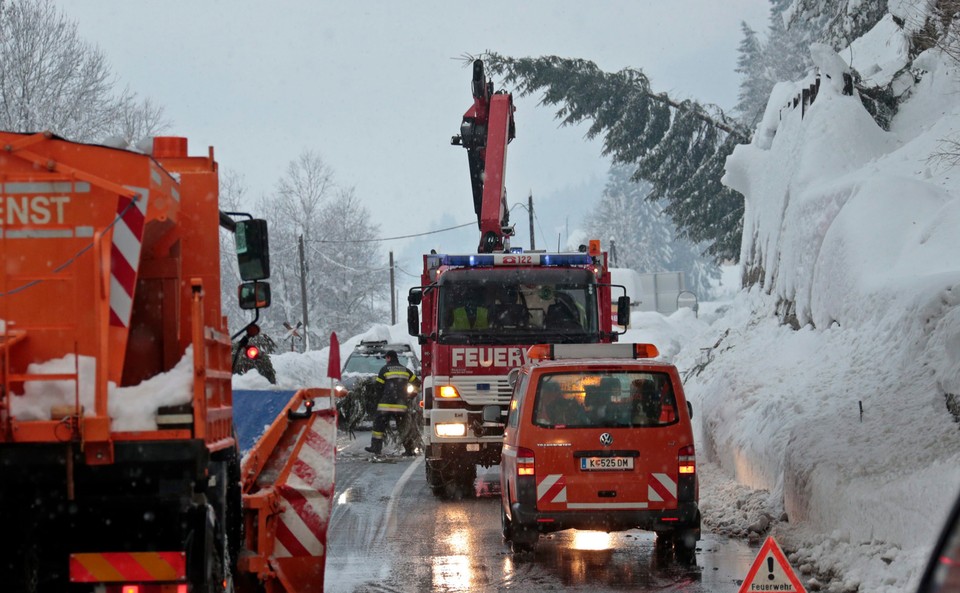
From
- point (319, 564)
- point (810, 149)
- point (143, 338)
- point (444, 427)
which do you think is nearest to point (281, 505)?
point (319, 564)

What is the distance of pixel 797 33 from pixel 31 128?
57.6 m

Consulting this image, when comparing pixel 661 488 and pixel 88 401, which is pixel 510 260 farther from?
pixel 88 401

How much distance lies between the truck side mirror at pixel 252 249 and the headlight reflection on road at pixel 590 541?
17.5 feet

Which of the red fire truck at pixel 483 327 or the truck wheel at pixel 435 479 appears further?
the truck wheel at pixel 435 479

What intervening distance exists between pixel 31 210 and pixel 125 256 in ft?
1.55

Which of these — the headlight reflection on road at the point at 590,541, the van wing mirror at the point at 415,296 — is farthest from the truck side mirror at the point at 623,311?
the headlight reflection on road at the point at 590,541

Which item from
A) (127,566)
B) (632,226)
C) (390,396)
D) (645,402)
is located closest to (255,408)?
(645,402)

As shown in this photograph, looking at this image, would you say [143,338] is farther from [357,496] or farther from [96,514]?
[357,496]

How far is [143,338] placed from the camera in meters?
6.39

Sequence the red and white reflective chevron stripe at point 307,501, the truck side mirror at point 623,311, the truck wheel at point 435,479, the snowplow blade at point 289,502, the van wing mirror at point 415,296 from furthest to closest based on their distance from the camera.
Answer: the truck side mirror at point 623,311
the van wing mirror at point 415,296
the truck wheel at point 435,479
the red and white reflective chevron stripe at point 307,501
the snowplow blade at point 289,502

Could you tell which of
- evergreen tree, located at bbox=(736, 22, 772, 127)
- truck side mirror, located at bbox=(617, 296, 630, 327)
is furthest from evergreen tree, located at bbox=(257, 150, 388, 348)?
truck side mirror, located at bbox=(617, 296, 630, 327)

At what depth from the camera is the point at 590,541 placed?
12.1 m

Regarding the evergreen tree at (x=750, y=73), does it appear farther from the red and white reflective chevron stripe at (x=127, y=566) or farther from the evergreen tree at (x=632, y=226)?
the red and white reflective chevron stripe at (x=127, y=566)

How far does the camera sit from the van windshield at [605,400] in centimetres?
Result: 1054
